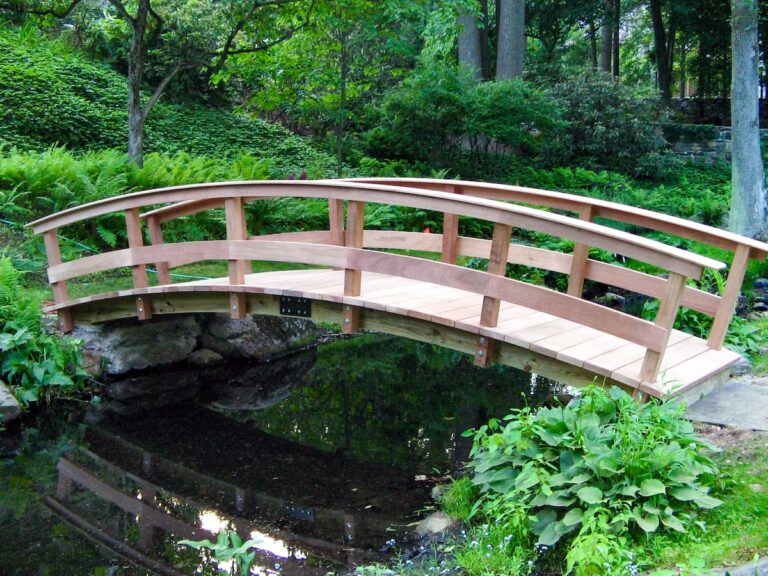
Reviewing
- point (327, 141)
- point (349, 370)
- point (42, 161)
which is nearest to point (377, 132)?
point (327, 141)

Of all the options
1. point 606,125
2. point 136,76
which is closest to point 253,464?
point 136,76

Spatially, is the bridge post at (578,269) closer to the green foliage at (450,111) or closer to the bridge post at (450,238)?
the bridge post at (450,238)

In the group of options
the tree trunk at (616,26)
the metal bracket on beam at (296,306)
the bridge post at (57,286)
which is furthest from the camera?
the tree trunk at (616,26)

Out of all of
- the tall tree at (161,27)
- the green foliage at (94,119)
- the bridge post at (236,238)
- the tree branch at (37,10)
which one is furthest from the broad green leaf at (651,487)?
the tree branch at (37,10)

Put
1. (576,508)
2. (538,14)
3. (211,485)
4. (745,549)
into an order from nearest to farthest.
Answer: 1. (745,549)
2. (576,508)
3. (211,485)
4. (538,14)

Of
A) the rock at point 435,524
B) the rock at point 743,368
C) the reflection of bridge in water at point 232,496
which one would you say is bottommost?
the reflection of bridge in water at point 232,496

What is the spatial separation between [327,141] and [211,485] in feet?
41.5

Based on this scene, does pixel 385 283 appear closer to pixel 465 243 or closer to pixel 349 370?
pixel 465 243

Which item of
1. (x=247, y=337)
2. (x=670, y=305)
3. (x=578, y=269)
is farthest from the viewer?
(x=247, y=337)

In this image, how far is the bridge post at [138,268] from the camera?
23.1 ft

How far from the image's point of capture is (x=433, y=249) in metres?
7.07

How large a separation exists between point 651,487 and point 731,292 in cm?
209

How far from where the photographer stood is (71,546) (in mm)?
4898

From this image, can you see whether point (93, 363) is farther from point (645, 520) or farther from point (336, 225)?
point (645, 520)
